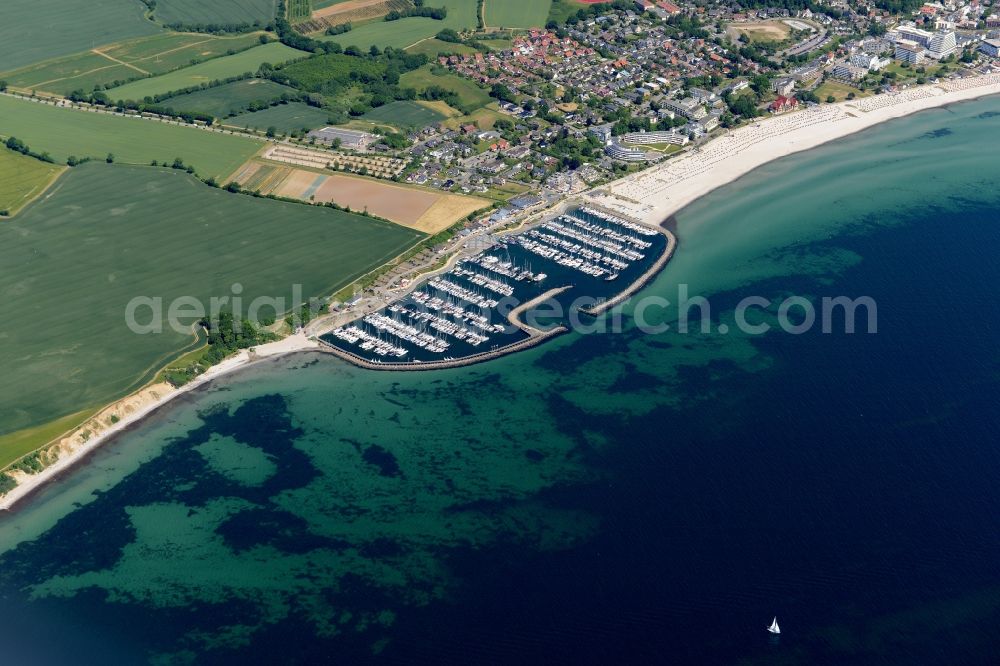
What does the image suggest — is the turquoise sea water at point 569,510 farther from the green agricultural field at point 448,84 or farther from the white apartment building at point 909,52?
the white apartment building at point 909,52

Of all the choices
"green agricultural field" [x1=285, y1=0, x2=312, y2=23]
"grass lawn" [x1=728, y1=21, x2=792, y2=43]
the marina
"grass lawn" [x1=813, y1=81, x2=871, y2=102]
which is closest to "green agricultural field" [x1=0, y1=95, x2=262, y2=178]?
the marina

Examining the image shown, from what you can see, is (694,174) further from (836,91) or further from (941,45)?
(941,45)

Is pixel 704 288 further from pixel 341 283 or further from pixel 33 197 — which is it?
pixel 33 197

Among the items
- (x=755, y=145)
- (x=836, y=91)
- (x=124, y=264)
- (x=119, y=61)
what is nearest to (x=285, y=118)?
(x=119, y=61)

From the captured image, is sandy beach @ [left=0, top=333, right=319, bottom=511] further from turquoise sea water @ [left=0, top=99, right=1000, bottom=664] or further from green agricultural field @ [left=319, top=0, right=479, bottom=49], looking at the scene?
green agricultural field @ [left=319, top=0, right=479, bottom=49]

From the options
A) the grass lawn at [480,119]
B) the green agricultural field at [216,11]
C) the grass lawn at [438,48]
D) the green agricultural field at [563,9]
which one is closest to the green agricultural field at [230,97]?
the grass lawn at [438,48]

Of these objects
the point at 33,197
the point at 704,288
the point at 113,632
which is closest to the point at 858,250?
the point at 704,288
